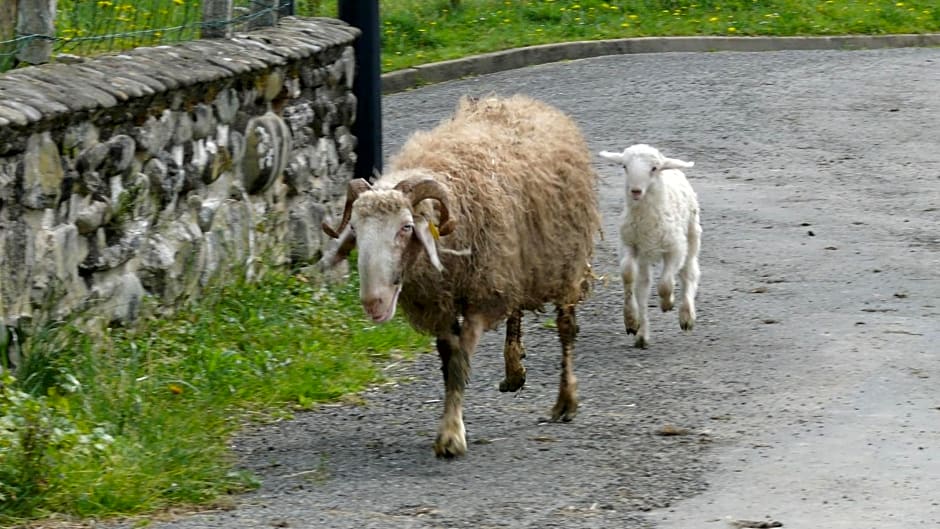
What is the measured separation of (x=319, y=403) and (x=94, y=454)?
1.83m

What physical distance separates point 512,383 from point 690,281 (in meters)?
2.08

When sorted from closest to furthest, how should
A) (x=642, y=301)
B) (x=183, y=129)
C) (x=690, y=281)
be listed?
(x=183, y=129), (x=642, y=301), (x=690, y=281)

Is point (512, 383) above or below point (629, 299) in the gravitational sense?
above

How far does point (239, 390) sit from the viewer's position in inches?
300

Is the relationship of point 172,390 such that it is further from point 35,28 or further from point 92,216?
point 35,28

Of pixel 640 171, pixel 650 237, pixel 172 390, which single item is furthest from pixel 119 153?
pixel 650 237

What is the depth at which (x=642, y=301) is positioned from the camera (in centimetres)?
925

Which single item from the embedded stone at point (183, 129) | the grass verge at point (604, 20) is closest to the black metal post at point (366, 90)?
the embedded stone at point (183, 129)

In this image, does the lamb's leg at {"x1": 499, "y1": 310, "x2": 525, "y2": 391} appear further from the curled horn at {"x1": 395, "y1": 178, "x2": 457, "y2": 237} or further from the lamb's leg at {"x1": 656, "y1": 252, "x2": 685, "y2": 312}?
the lamb's leg at {"x1": 656, "y1": 252, "x2": 685, "y2": 312}

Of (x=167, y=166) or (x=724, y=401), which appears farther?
(x=167, y=166)

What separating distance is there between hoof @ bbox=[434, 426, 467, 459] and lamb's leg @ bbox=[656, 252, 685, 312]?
2.78 metres

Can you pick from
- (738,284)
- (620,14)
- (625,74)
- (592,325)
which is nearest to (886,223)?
(738,284)

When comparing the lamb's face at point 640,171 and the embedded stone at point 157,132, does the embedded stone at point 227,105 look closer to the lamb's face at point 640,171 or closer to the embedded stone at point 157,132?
the embedded stone at point 157,132

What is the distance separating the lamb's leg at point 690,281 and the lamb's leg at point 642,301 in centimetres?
21
